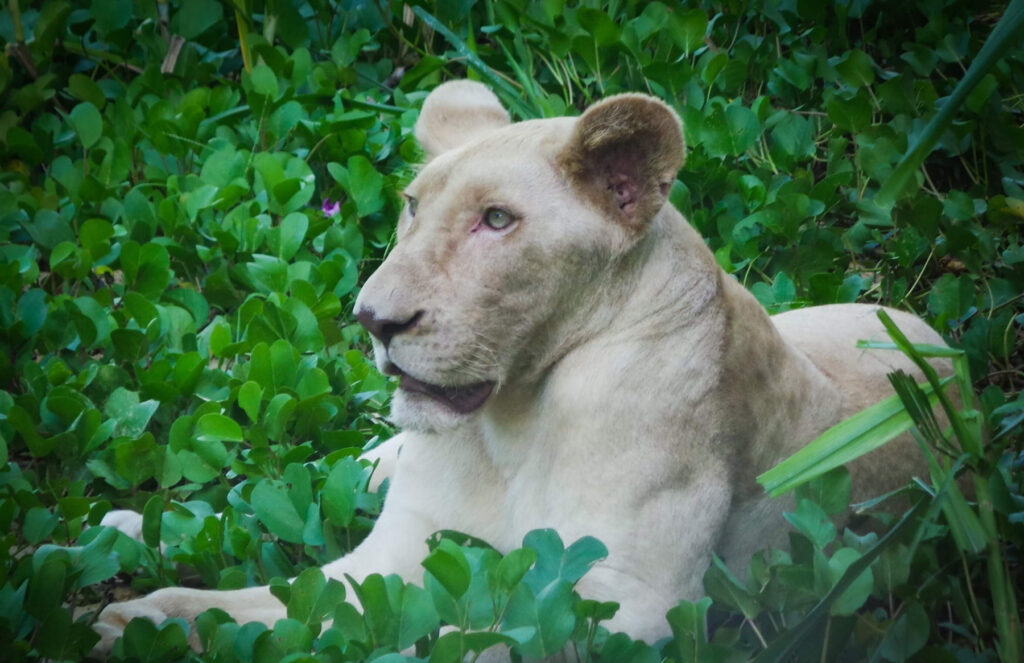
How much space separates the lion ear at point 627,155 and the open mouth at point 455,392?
20.8 inches

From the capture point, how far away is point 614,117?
2.76 meters

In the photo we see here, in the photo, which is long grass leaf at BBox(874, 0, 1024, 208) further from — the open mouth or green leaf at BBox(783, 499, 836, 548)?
the open mouth

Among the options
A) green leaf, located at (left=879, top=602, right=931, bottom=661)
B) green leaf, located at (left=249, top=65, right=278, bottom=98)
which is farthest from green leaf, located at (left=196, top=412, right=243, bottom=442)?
green leaf, located at (left=249, top=65, right=278, bottom=98)

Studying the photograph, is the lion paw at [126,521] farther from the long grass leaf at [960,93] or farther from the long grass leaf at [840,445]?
the long grass leaf at [960,93]

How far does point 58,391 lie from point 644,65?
122 inches

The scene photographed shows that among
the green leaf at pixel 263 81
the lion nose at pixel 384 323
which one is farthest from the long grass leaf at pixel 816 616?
the green leaf at pixel 263 81

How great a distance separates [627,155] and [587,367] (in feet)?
1.69

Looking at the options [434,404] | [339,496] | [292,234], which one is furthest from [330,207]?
[434,404]

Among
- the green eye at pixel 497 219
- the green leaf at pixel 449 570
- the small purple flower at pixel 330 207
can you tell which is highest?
the green eye at pixel 497 219

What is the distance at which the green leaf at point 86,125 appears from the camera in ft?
18.4

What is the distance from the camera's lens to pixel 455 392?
2850 mm

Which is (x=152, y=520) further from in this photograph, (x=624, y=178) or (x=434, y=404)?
(x=624, y=178)

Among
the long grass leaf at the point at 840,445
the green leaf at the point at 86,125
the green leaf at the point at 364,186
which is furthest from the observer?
the green leaf at the point at 86,125

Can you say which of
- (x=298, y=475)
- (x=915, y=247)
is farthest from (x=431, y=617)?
(x=915, y=247)
